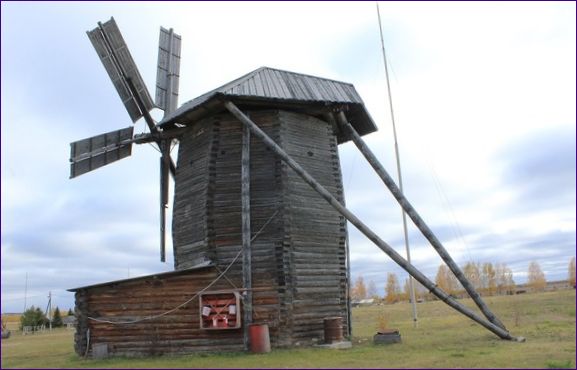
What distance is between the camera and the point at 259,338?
44.6 feet

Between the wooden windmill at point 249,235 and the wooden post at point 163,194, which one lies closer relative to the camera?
the wooden windmill at point 249,235

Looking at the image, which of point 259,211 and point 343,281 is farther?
point 343,281

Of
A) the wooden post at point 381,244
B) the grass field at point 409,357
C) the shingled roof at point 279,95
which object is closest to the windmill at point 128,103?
the shingled roof at point 279,95

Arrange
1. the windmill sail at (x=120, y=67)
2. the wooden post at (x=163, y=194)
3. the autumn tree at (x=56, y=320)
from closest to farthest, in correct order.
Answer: the windmill sail at (x=120, y=67) < the wooden post at (x=163, y=194) < the autumn tree at (x=56, y=320)

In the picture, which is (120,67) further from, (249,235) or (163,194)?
(249,235)

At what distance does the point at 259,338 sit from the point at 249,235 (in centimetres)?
289

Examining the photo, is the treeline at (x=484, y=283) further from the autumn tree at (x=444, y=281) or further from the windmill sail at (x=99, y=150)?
the windmill sail at (x=99, y=150)

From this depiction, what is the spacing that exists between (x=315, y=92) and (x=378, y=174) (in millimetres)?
3336

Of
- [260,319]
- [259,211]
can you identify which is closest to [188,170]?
[259,211]

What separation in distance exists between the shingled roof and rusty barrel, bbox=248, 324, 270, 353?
6.60m

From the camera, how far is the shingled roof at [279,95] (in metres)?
15.3

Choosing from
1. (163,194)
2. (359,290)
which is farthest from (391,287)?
(163,194)

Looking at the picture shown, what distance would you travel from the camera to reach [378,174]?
51.7 ft

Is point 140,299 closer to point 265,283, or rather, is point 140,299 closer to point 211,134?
point 265,283
